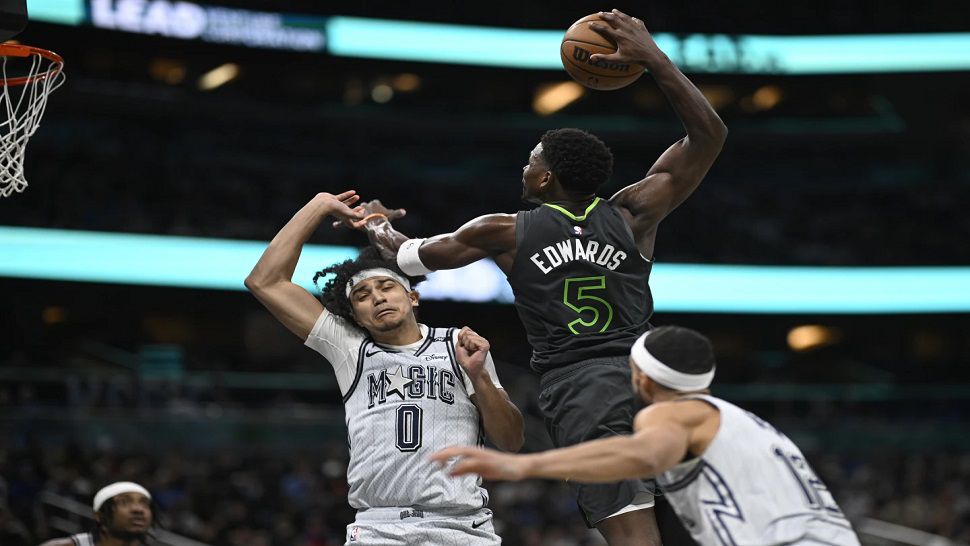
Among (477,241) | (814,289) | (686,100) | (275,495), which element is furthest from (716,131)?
(814,289)

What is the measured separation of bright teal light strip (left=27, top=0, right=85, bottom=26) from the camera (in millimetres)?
23572

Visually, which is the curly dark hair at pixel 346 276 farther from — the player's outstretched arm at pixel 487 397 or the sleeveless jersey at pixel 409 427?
the player's outstretched arm at pixel 487 397

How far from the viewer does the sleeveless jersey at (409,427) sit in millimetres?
5844

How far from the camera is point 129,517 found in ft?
29.5

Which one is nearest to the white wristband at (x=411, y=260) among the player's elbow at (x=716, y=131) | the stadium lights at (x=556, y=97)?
the player's elbow at (x=716, y=131)

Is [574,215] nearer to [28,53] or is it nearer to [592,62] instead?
[592,62]

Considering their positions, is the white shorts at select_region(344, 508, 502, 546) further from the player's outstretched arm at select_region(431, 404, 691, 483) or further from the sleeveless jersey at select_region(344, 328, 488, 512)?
the player's outstretched arm at select_region(431, 404, 691, 483)

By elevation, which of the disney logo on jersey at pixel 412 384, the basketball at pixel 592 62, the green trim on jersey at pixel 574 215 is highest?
the basketball at pixel 592 62

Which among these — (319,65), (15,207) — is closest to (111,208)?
(15,207)

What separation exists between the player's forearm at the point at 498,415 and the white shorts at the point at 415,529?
418 millimetres

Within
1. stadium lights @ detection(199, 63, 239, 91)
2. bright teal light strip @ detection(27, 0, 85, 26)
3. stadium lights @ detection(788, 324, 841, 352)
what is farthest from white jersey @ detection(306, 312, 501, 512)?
stadium lights @ detection(788, 324, 841, 352)

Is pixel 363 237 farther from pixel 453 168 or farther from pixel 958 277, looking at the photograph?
pixel 958 277

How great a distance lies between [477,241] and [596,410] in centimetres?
101

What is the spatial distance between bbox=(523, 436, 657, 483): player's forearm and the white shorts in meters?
1.73
